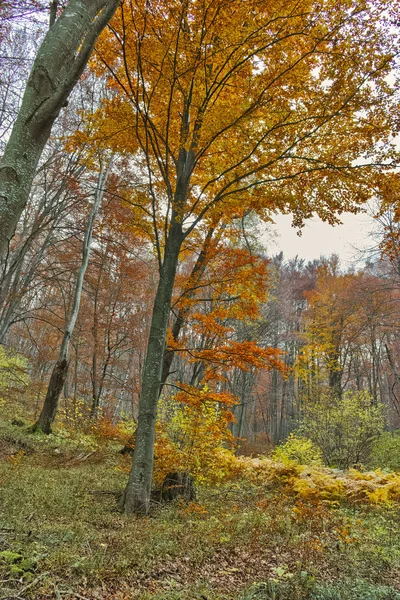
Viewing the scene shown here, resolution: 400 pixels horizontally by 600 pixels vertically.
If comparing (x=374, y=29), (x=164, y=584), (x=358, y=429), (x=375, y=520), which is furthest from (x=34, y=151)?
(x=358, y=429)

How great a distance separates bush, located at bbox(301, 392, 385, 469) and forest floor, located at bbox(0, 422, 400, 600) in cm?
468

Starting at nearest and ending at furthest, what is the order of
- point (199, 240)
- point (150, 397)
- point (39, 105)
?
point (39, 105) < point (150, 397) < point (199, 240)

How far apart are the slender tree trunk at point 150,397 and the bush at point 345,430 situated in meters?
7.78

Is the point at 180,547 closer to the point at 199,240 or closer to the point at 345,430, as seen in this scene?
the point at 199,240

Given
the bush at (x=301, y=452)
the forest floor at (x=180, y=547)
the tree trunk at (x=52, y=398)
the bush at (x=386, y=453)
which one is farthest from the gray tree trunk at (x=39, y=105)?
the bush at (x=386, y=453)

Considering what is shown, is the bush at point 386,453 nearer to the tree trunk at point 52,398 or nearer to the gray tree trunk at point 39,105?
the tree trunk at point 52,398

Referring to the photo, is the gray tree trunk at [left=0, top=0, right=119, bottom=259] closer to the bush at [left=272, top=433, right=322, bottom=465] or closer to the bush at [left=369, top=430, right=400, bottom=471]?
the bush at [left=272, top=433, right=322, bottom=465]

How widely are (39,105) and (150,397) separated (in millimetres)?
3861

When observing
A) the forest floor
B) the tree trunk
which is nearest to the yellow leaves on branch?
the forest floor

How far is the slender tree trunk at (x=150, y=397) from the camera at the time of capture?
14.9ft

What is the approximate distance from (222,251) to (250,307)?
1518 mm

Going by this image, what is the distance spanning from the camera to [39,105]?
1831 mm

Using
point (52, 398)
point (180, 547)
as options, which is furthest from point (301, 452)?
point (180, 547)

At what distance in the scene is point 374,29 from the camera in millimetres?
4793
